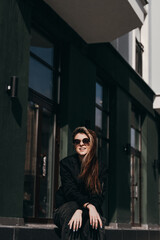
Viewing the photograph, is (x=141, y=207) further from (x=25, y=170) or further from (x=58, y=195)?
(x=58, y=195)

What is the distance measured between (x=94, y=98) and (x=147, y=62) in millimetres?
6360

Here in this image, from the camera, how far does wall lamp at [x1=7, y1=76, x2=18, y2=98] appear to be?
7.59m

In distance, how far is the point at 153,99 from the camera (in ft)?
58.7

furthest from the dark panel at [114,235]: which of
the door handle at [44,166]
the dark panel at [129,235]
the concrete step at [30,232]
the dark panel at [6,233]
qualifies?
the dark panel at [6,233]

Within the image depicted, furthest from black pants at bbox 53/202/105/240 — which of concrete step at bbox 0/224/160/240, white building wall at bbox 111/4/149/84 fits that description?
white building wall at bbox 111/4/149/84

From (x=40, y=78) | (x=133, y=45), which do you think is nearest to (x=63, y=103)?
(x=40, y=78)

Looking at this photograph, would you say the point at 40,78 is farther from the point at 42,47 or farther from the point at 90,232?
the point at 90,232

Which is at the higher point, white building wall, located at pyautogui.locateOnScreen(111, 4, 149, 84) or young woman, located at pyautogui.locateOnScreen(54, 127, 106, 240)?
white building wall, located at pyautogui.locateOnScreen(111, 4, 149, 84)

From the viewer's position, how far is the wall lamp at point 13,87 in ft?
24.9

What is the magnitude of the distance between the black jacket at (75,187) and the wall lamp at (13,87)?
12.1 ft

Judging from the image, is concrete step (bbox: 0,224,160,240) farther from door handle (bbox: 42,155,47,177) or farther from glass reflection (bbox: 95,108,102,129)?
glass reflection (bbox: 95,108,102,129)

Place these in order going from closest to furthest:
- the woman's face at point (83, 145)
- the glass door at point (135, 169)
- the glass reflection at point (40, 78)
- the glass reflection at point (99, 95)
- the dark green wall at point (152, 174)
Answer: the woman's face at point (83, 145) < the glass reflection at point (40, 78) < the glass reflection at point (99, 95) < the glass door at point (135, 169) < the dark green wall at point (152, 174)

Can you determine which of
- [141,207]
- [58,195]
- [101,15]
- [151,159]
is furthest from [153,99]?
[58,195]

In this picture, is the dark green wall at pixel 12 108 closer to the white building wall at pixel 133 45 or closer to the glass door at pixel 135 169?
the white building wall at pixel 133 45
